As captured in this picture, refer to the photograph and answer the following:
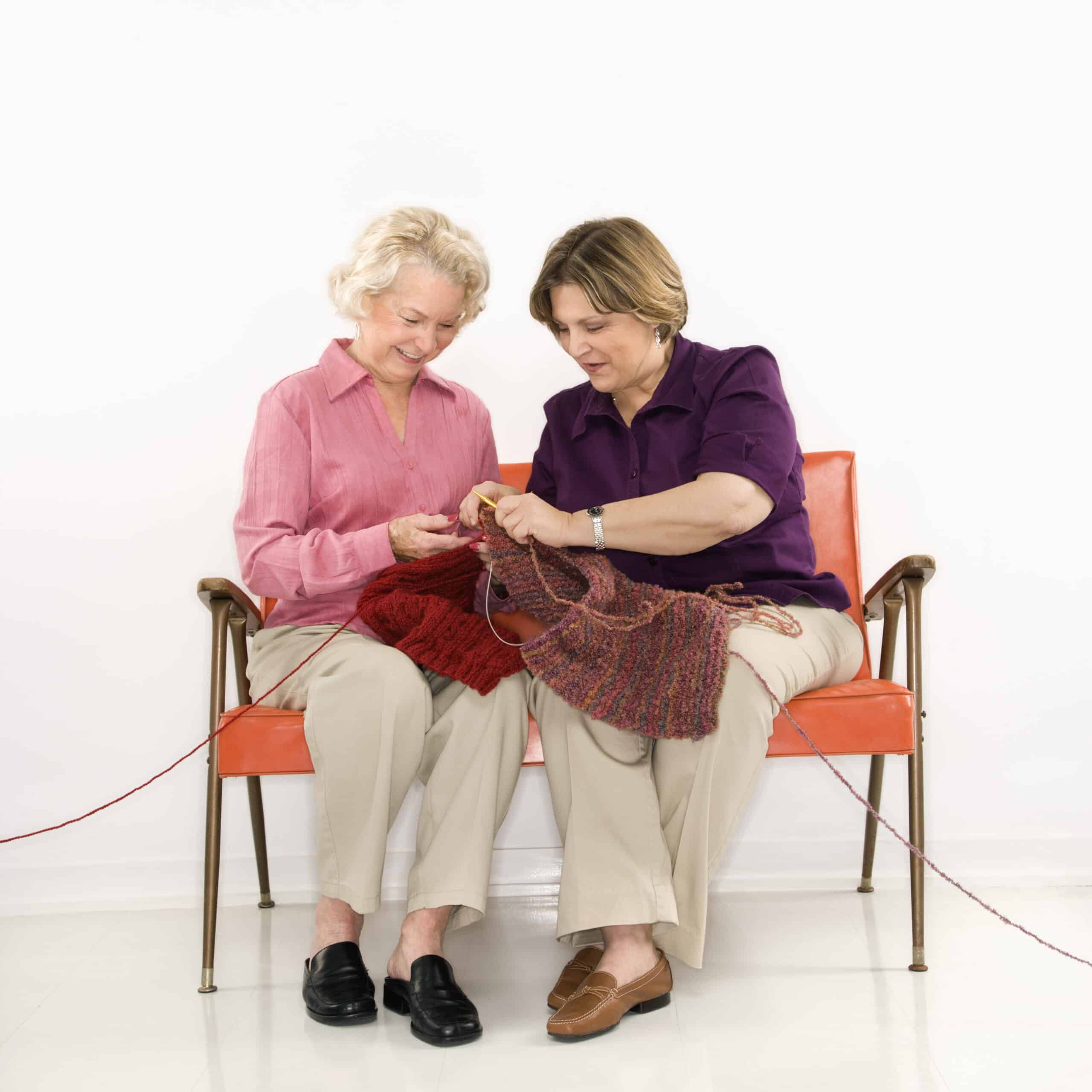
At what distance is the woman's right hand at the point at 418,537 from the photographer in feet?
6.37

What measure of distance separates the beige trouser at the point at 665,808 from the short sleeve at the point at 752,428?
0.28 meters

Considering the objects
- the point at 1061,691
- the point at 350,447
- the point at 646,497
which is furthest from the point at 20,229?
the point at 1061,691

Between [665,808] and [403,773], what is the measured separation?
0.43 meters

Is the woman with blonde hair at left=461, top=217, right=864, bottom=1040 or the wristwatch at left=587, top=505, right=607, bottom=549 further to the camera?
the wristwatch at left=587, top=505, right=607, bottom=549

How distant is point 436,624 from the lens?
188 centimetres

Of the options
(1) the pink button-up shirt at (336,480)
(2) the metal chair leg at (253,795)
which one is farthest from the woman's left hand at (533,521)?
(2) the metal chair leg at (253,795)

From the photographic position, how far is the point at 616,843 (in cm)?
176

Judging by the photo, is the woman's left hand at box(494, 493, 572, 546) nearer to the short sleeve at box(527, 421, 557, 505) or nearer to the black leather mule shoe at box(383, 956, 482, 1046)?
the short sleeve at box(527, 421, 557, 505)

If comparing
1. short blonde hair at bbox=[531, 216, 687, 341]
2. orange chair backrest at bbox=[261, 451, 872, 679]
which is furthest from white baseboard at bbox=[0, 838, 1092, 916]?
short blonde hair at bbox=[531, 216, 687, 341]

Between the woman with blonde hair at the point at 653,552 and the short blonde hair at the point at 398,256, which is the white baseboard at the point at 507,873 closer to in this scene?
the woman with blonde hair at the point at 653,552

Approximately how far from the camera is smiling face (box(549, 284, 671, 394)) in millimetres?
1983

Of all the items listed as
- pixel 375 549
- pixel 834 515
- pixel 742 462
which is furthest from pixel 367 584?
pixel 834 515

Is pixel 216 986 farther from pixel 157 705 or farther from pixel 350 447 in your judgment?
pixel 350 447

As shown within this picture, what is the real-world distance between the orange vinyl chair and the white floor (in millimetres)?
120
